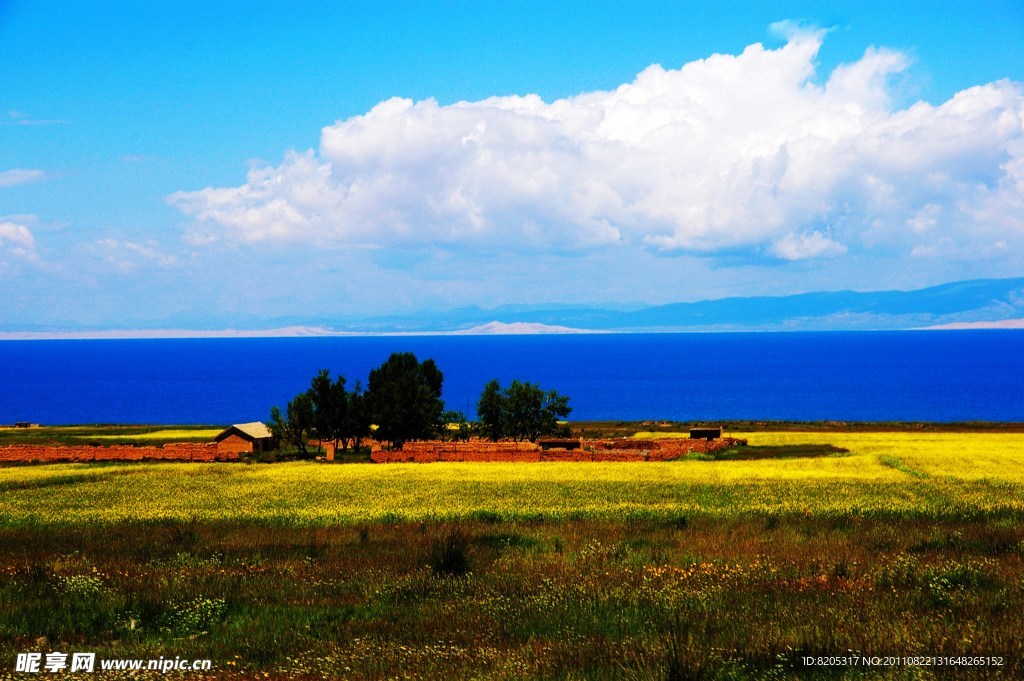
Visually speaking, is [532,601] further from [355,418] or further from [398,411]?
[398,411]

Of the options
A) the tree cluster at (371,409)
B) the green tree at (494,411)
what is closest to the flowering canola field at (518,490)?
the tree cluster at (371,409)

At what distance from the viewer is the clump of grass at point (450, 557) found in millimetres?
18391

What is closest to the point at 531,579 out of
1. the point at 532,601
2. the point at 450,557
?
the point at 532,601

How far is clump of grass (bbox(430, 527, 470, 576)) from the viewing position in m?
18.4

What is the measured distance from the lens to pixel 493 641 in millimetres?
13086

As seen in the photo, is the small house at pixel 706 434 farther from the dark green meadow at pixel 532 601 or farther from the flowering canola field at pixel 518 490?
the dark green meadow at pixel 532 601

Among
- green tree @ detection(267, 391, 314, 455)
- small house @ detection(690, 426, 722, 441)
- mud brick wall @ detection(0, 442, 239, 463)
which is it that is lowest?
mud brick wall @ detection(0, 442, 239, 463)

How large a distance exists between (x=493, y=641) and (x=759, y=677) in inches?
160

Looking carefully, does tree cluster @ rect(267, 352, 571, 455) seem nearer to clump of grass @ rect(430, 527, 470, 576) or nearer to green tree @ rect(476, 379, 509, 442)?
green tree @ rect(476, 379, 509, 442)

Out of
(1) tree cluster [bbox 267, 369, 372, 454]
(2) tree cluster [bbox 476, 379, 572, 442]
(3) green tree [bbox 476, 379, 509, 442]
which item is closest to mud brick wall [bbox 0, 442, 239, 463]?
(1) tree cluster [bbox 267, 369, 372, 454]

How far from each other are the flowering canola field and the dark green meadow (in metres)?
4.21

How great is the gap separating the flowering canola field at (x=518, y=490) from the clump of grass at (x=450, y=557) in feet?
24.5

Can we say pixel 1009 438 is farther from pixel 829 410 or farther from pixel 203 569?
pixel 829 410

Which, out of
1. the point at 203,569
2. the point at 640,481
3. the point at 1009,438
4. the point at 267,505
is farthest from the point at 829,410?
the point at 203,569
